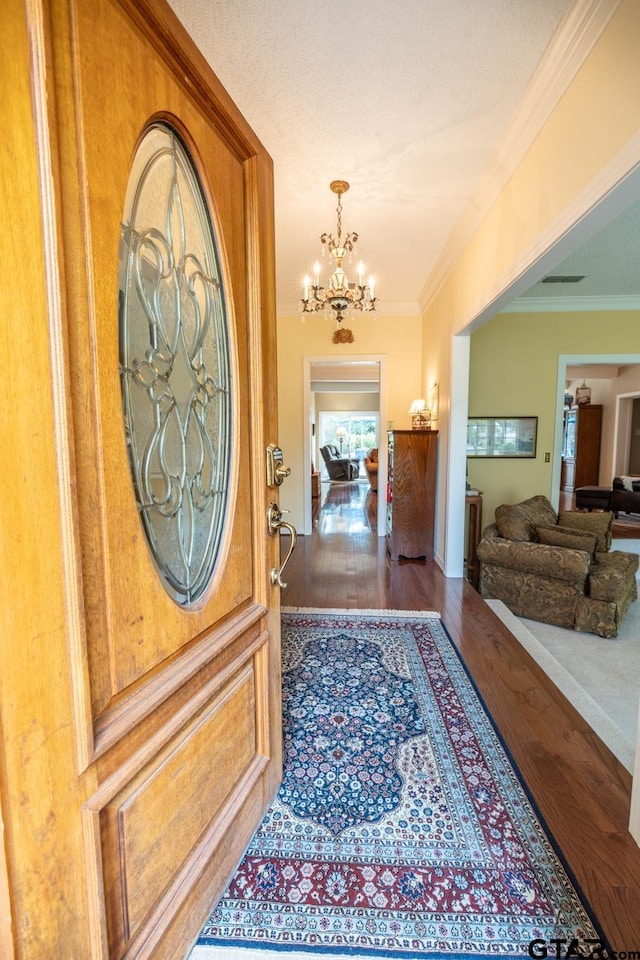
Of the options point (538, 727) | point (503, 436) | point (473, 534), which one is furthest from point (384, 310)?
point (538, 727)

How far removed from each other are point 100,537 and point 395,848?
139 cm

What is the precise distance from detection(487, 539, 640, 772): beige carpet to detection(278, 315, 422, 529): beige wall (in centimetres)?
285

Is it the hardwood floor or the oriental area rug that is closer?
the oriental area rug

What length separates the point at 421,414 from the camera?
4844mm

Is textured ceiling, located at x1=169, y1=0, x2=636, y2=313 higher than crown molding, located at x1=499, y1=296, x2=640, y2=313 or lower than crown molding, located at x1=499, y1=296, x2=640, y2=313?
higher

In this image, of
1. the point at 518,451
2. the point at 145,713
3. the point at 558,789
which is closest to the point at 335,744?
the point at 558,789

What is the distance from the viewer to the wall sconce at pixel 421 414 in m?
4.76

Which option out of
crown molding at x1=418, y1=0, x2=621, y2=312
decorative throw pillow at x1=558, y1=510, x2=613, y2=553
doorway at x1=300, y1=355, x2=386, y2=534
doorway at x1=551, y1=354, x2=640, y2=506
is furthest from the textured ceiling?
doorway at x1=551, y1=354, x2=640, y2=506

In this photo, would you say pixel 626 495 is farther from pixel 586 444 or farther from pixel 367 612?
pixel 367 612

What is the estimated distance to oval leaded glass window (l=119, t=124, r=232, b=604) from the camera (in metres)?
0.86

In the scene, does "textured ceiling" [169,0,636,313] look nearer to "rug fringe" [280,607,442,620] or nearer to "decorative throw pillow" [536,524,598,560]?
"decorative throw pillow" [536,524,598,560]

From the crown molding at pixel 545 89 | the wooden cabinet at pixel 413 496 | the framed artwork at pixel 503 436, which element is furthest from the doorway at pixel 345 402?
the crown molding at pixel 545 89

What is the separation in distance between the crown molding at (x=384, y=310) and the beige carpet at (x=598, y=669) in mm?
3620

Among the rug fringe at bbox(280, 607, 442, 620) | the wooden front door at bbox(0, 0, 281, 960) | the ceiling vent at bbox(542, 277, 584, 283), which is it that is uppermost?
the ceiling vent at bbox(542, 277, 584, 283)
